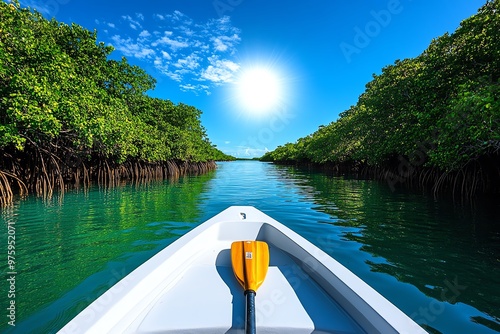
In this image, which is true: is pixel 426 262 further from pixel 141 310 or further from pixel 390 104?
pixel 390 104

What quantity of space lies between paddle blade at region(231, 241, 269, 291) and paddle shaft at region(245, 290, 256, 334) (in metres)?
0.15

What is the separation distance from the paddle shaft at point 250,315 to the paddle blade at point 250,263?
15 cm

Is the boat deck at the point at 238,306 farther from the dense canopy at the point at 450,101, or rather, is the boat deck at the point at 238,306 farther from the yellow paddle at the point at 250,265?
the dense canopy at the point at 450,101

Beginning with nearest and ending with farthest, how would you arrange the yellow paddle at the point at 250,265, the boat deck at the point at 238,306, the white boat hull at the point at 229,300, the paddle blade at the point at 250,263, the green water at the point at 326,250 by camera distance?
1. the white boat hull at the point at 229,300
2. the boat deck at the point at 238,306
3. the yellow paddle at the point at 250,265
4. the paddle blade at the point at 250,263
5. the green water at the point at 326,250

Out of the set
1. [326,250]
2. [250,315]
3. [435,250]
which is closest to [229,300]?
[250,315]

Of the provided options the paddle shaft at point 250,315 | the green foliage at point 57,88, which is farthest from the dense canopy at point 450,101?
the green foliage at point 57,88

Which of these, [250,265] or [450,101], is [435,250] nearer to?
[250,265]

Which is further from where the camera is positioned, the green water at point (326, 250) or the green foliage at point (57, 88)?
the green foliage at point (57, 88)

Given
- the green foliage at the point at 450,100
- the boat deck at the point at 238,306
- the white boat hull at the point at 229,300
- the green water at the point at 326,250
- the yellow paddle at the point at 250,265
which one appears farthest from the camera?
the green foliage at the point at 450,100

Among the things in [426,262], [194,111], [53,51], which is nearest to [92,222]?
[53,51]

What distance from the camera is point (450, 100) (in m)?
7.98

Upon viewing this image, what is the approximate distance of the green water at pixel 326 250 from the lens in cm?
252

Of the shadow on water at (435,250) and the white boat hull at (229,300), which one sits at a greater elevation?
the white boat hull at (229,300)

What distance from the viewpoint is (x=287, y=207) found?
27.1 ft
